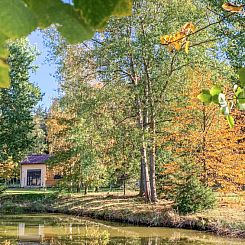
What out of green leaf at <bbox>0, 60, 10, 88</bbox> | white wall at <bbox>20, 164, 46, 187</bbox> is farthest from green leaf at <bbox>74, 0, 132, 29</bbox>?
white wall at <bbox>20, 164, 46, 187</bbox>

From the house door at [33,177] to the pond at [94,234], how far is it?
76.8ft

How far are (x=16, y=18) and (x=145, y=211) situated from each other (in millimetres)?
14260

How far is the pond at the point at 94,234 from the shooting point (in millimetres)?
10445

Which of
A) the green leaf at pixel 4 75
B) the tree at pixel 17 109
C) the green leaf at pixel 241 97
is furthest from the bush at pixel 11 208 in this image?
→ the green leaf at pixel 4 75

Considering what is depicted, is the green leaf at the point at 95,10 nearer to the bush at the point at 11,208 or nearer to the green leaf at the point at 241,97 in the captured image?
the green leaf at the point at 241,97

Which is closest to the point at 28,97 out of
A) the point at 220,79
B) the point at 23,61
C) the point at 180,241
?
the point at 23,61

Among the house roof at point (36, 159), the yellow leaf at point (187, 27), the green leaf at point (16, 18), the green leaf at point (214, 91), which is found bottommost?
the green leaf at point (16, 18)

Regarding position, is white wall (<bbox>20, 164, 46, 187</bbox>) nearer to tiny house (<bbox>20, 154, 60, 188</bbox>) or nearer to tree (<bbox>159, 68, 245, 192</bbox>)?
tiny house (<bbox>20, 154, 60, 188</bbox>)

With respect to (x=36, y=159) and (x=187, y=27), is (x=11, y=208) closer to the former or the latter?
(x=36, y=159)

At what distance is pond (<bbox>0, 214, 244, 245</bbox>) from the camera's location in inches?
411

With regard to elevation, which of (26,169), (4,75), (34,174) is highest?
(26,169)

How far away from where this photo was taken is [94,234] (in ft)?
37.3

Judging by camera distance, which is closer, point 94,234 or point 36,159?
point 94,234

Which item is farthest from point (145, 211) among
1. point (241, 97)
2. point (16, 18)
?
point (16, 18)
